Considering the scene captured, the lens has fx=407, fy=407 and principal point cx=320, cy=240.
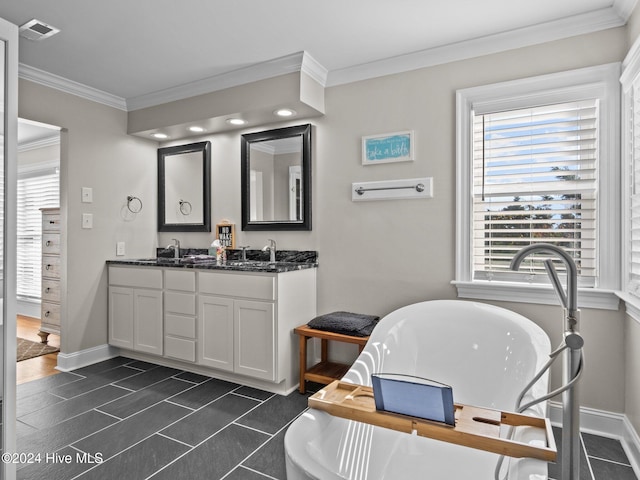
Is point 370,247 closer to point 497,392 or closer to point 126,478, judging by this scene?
point 497,392

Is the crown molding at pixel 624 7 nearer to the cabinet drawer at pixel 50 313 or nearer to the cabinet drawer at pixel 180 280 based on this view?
the cabinet drawer at pixel 180 280

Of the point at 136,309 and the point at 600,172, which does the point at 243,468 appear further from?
the point at 600,172

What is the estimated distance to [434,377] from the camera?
2.26m

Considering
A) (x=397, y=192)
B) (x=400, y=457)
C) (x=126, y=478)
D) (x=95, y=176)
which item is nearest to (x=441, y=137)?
(x=397, y=192)

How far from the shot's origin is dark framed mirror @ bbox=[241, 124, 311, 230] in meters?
3.41

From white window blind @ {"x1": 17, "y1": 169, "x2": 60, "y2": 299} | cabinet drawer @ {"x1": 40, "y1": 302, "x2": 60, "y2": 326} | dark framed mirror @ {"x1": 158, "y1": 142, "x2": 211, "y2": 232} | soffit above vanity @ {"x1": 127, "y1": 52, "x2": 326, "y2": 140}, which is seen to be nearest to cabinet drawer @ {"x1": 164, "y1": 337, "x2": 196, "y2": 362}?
dark framed mirror @ {"x1": 158, "y1": 142, "x2": 211, "y2": 232}

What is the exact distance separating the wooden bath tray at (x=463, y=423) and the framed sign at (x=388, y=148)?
192 cm

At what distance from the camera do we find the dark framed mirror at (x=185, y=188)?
3.97 metres

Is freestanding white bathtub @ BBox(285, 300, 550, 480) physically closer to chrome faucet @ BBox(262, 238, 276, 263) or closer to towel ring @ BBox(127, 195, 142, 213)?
chrome faucet @ BBox(262, 238, 276, 263)

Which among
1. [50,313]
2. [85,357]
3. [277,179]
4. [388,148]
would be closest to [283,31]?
[388,148]

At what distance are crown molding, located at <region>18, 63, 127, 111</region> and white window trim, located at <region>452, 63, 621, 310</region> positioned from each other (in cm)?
311

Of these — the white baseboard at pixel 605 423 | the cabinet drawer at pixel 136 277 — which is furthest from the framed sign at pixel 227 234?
the white baseboard at pixel 605 423

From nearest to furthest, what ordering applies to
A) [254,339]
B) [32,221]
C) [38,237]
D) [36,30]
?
[36,30] → [254,339] → [38,237] → [32,221]

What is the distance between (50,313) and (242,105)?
3171 mm
